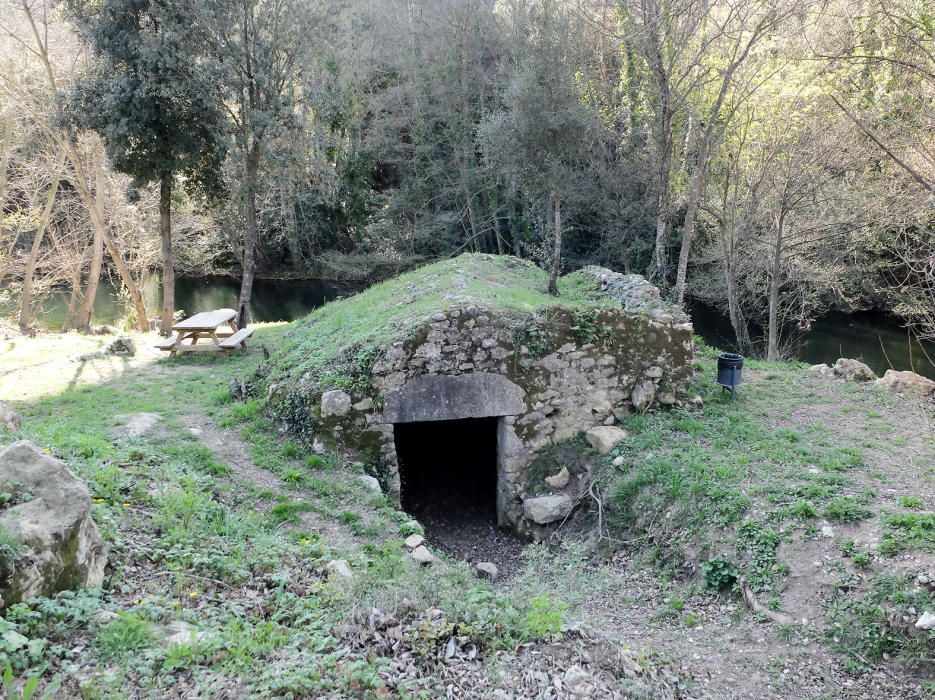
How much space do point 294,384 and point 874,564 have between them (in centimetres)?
652

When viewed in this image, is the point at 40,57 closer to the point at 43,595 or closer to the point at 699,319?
the point at 43,595

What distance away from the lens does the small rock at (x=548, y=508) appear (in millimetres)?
7703

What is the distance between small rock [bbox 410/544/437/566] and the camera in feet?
19.5

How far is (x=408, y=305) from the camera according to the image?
30.6ft

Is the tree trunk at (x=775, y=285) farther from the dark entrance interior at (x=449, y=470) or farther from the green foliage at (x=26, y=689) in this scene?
the green foliage at (x=26, y=689)

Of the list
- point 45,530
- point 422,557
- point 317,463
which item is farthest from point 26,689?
point 317,463

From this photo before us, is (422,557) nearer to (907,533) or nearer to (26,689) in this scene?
(26,689)

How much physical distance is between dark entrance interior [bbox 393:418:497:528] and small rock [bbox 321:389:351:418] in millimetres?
1288

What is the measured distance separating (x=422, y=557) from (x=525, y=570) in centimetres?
140

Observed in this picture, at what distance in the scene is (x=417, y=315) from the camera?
324 inches

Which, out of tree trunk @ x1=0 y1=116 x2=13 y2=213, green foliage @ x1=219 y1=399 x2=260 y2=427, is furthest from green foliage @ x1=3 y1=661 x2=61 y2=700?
tree trunk @ x1=0 y1=116 x2=13 y2=213

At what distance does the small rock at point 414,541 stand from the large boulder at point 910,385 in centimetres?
753

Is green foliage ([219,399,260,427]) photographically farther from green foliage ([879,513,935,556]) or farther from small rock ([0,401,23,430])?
green foliage ([879,513,935,556])

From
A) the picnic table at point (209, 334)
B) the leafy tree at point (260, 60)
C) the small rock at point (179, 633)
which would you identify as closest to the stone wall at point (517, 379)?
the small rock at point (179, 633)
